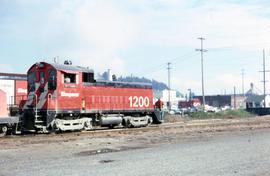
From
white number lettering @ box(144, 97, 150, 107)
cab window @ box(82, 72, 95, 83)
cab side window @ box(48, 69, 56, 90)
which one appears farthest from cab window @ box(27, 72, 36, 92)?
white number lettering @ box(144, 97, 150, 107)

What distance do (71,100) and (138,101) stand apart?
5999mm

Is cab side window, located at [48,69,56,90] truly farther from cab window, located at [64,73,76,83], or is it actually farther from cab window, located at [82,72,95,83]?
cab window, located at [82,72,95,83]

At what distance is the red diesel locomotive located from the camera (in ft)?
53.1

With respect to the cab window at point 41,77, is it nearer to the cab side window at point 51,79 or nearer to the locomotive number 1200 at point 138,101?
the cab side window at point 51,79

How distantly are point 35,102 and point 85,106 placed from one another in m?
3.07

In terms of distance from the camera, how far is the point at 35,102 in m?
16.3

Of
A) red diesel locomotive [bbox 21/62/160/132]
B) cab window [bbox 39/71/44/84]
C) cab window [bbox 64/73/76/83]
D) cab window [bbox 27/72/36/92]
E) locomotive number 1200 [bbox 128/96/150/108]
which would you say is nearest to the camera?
red diesel locomotive [bbox 21/62/160/132]

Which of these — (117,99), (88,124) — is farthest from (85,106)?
(117,99)

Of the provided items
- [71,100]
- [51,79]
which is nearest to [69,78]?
[51,79]

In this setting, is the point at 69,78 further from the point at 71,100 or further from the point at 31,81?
the point at 31,81

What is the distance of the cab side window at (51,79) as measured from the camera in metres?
16.5

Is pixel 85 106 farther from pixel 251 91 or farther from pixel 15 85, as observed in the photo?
pixel 251 91

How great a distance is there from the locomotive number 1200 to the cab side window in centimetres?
635

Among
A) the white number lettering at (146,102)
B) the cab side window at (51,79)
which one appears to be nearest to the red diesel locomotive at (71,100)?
the cab side window at (51,79)
